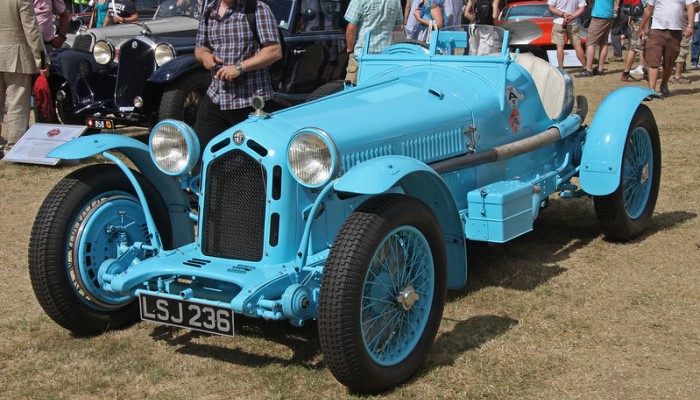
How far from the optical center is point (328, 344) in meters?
3.43

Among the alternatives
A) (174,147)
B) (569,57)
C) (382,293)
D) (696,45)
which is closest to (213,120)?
(174,147)

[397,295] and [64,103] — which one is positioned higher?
Result: [397,295]

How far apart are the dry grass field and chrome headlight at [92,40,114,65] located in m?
4.39

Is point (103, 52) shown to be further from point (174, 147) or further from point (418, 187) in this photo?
point (418, 187)

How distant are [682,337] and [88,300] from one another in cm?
298

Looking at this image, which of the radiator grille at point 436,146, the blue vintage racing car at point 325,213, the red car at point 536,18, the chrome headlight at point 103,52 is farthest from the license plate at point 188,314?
the red car at point 536,18

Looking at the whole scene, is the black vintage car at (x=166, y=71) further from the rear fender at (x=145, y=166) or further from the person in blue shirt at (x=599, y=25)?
the person in blue shirt at (x=599, y=25)

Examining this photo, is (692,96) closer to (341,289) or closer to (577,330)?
(577,330)

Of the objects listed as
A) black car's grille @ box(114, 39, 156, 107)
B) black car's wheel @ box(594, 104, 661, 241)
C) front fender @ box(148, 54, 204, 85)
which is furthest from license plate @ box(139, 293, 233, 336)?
black car's grille @ box(114, 39, 156, 107)

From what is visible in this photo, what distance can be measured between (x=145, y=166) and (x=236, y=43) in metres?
1.33

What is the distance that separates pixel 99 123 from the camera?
9.24 meters

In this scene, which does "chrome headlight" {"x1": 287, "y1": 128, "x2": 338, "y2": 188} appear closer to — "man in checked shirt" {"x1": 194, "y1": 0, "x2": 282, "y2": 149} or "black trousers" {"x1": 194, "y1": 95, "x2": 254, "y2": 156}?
"man in checked shirt" {"x1": 194, "y1": 0, "x2": 282, "y2": 149}

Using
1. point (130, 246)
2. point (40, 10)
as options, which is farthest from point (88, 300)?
point (40, 10)

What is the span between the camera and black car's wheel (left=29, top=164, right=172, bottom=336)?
4.11 meters
